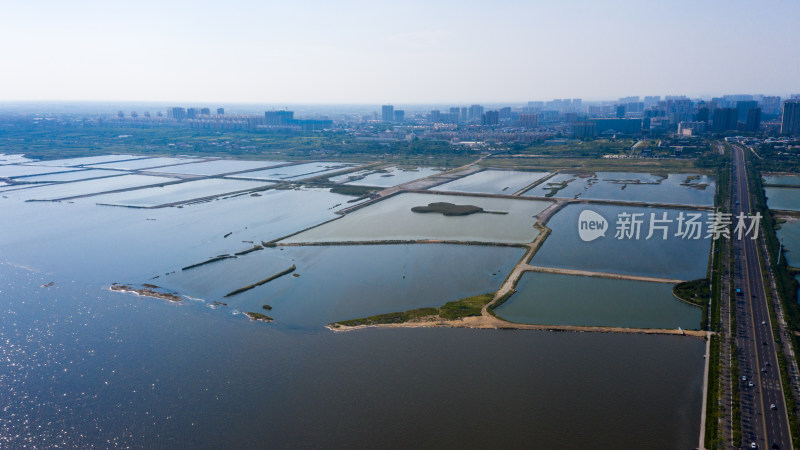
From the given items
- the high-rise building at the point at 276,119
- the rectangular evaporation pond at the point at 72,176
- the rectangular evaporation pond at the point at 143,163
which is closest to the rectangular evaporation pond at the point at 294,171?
the rectangular evaporation pond at the point at 143,163

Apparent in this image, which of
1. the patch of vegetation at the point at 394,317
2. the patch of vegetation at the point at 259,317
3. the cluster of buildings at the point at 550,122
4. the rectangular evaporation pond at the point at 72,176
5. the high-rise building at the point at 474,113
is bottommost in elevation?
the patch of vegetation at the point at 259,317

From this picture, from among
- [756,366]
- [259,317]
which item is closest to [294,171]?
[259,317]

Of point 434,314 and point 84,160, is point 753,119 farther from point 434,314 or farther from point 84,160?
point 84,160

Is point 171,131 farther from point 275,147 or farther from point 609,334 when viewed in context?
point 609,334

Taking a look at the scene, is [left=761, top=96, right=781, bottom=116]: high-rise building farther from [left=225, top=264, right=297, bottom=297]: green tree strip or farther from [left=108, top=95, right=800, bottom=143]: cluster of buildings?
[left=225, top=264, right=297, bottom=297]: green tree strip

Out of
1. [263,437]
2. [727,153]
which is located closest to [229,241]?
[263,437]

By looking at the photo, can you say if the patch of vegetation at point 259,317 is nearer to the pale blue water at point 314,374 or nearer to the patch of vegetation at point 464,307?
the pale blue water at point 314,374

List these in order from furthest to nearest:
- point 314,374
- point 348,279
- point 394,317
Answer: point 348,279 → point 394,317 → point 314,374
